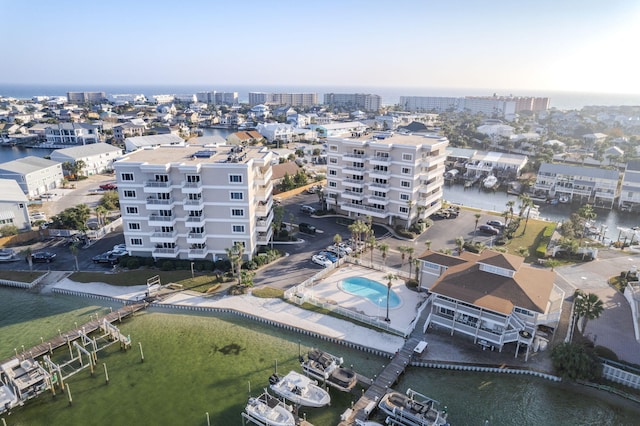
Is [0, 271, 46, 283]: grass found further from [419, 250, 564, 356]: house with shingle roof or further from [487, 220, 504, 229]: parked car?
[487, 220, 504, 229]: parked car

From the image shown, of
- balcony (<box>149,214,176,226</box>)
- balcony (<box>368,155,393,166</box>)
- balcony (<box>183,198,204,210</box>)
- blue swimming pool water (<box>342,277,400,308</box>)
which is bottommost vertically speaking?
blue swimming pool water (<box>342,277,400,308</box>)

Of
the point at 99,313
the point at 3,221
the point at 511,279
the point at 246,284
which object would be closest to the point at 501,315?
the point at 511,279

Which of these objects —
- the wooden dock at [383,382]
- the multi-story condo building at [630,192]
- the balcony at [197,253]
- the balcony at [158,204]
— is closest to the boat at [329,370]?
the wooden dock at [383,382]

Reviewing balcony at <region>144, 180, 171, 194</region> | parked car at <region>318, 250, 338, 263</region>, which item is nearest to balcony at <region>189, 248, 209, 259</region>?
balcony at <region>144, 180, 171, 194</region>

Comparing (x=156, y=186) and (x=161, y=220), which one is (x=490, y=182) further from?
(x=156, y=186)

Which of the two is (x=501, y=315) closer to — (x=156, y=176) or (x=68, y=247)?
(x=156, y=176)

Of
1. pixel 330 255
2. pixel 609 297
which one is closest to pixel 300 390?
pixel 330 255
